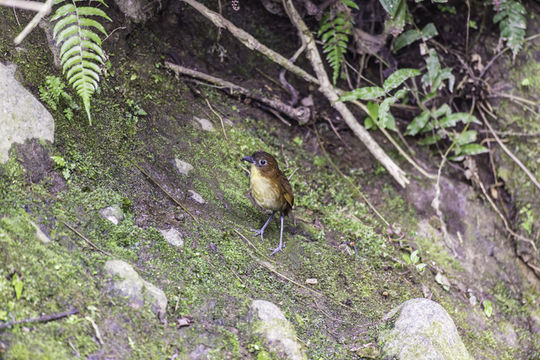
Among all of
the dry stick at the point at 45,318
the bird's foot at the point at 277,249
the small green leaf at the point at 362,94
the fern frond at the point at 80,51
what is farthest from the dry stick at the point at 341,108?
the dry stick at the point at 45,318

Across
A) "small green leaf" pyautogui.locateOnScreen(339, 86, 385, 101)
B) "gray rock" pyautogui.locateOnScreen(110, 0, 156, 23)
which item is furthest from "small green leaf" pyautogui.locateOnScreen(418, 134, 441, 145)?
"gray rock" pyautogui.locateOnScreen(110, 0, 156, 23)

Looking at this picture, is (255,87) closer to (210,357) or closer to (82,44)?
(82,44)

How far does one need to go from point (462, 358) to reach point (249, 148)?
2722mm

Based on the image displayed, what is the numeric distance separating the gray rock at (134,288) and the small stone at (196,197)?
1.15 metres

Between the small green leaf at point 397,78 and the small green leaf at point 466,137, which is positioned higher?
the small green leaf at point 397,78

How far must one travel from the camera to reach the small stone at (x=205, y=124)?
15.7ft

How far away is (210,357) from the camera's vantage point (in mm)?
2867

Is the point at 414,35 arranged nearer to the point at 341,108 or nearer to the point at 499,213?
the point at 341,108

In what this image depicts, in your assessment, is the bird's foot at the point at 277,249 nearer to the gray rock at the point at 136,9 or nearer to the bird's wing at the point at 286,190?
the bird's wing at the point at 286,190

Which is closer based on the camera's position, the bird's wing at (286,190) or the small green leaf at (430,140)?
the bird's wing at (286,190)

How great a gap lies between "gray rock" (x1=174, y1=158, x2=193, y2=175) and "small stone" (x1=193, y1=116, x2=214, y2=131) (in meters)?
0.61

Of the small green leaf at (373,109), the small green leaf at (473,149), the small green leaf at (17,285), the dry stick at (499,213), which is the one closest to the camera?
the small green leaf at (17,285)

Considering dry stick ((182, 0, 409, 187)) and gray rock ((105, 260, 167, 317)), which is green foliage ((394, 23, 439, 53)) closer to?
dry stick ((182, 0, 409, 187))

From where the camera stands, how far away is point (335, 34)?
535cm
